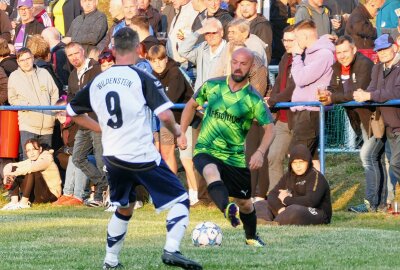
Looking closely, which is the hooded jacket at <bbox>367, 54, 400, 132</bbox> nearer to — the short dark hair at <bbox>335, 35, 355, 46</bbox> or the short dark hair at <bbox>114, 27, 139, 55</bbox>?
the short dark hair at <bbox>335, 35, 355, 46</bbox>

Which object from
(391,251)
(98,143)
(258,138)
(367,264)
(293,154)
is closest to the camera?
(367,264)

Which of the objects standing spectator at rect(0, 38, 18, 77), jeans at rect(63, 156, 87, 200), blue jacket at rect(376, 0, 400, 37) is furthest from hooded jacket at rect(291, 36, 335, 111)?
standing spectator at rect(0, 38, 18, 77)

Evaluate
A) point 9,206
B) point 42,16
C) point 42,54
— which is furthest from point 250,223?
point 42,16

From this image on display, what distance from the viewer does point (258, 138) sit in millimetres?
17031

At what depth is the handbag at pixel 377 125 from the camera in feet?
54.2

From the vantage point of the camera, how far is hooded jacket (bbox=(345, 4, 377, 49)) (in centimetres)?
1862

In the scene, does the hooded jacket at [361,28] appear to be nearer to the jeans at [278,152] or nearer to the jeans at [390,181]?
the jeans at [278,152]

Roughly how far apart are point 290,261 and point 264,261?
244mm

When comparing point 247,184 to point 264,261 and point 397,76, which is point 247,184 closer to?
point 264,261

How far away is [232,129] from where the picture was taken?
12.1 m

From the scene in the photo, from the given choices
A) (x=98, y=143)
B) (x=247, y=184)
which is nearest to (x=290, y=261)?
(x=247, y=184)

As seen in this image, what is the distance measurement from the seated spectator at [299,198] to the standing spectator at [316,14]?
3.63 metres

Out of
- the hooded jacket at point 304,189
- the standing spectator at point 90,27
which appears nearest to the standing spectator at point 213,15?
the standing spectator at point 90,27

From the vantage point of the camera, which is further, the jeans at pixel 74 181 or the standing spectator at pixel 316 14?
the standing spectator at pixel 316 14
